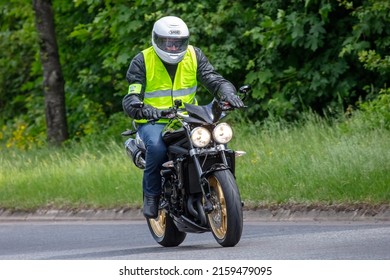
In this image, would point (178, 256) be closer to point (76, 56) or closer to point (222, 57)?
point (222, 57)

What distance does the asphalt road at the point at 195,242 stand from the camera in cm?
1157

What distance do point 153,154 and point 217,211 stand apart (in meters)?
1.07

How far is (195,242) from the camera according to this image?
14.0 meters

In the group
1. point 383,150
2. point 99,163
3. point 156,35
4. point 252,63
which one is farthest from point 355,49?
point 156,35

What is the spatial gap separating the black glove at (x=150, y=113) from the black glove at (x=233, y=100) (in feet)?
1.97

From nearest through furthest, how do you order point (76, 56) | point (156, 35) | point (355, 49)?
point (156, 35), point (355, 49), point (76, 56)

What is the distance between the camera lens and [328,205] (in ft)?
51.9

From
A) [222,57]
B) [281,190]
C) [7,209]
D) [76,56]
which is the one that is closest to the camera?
[281,190]

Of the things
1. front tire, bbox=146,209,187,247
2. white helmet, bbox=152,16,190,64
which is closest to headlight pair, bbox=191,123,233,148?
white helmet, bbox=152,16,190,64

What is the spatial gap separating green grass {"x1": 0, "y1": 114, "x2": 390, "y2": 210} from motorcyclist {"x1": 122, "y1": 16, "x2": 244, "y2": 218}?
319 centimetres

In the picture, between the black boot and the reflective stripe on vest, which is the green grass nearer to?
the black boot

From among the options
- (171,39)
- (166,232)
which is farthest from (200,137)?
(166,232)

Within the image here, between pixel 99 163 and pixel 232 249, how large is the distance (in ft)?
31.7

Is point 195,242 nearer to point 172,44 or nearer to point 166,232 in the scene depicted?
point 166,232
